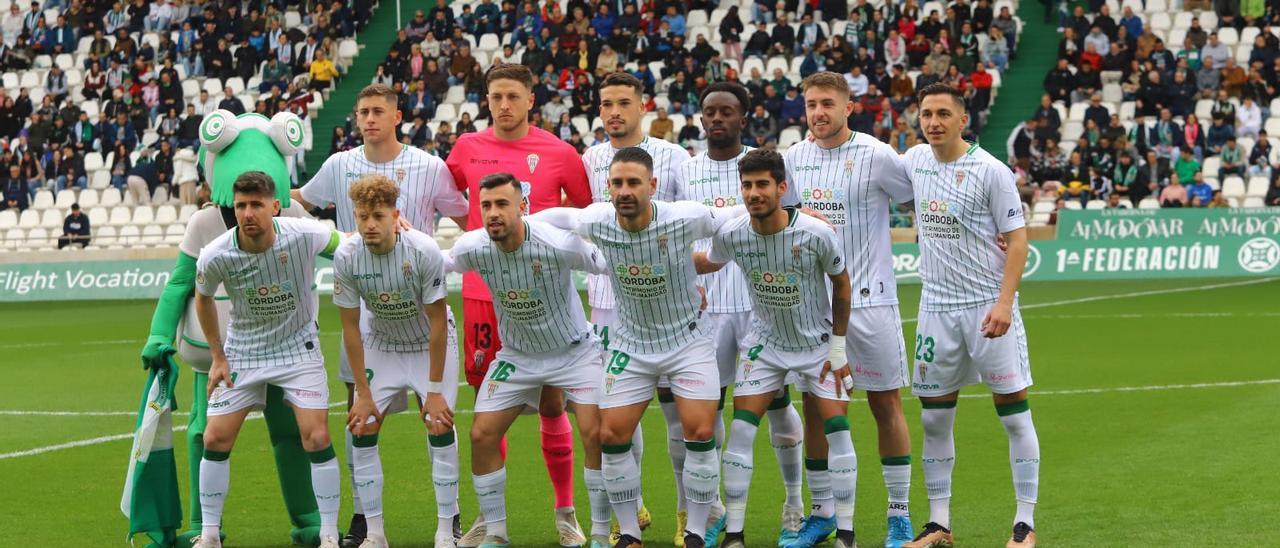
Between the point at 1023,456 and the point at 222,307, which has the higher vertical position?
the point at 222,307

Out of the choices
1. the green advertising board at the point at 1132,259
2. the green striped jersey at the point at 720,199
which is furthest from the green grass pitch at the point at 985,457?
the green advertising board at the point at 1132,259

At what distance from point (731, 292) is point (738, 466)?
106cm

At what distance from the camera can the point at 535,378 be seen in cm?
748

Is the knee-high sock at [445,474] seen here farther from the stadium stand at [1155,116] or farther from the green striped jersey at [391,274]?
the stadium stand at [1155,116]

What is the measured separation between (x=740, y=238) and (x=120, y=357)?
11.6 meters

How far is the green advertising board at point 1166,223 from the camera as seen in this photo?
75.4 ft

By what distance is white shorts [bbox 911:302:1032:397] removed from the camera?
293 inches

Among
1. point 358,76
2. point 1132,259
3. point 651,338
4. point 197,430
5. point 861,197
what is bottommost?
point 1132,259

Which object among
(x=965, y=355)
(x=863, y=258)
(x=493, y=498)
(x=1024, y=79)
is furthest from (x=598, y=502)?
(x=1024, y=79)

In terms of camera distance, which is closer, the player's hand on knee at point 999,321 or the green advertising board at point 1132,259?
the player's hand on knee at point 999,321

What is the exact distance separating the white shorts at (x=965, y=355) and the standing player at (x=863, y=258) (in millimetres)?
135

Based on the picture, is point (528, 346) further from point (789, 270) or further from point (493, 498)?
point (789, 270)

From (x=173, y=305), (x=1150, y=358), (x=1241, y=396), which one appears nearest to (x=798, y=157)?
(x=173, y=305)

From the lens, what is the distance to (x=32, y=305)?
79.9 feet
